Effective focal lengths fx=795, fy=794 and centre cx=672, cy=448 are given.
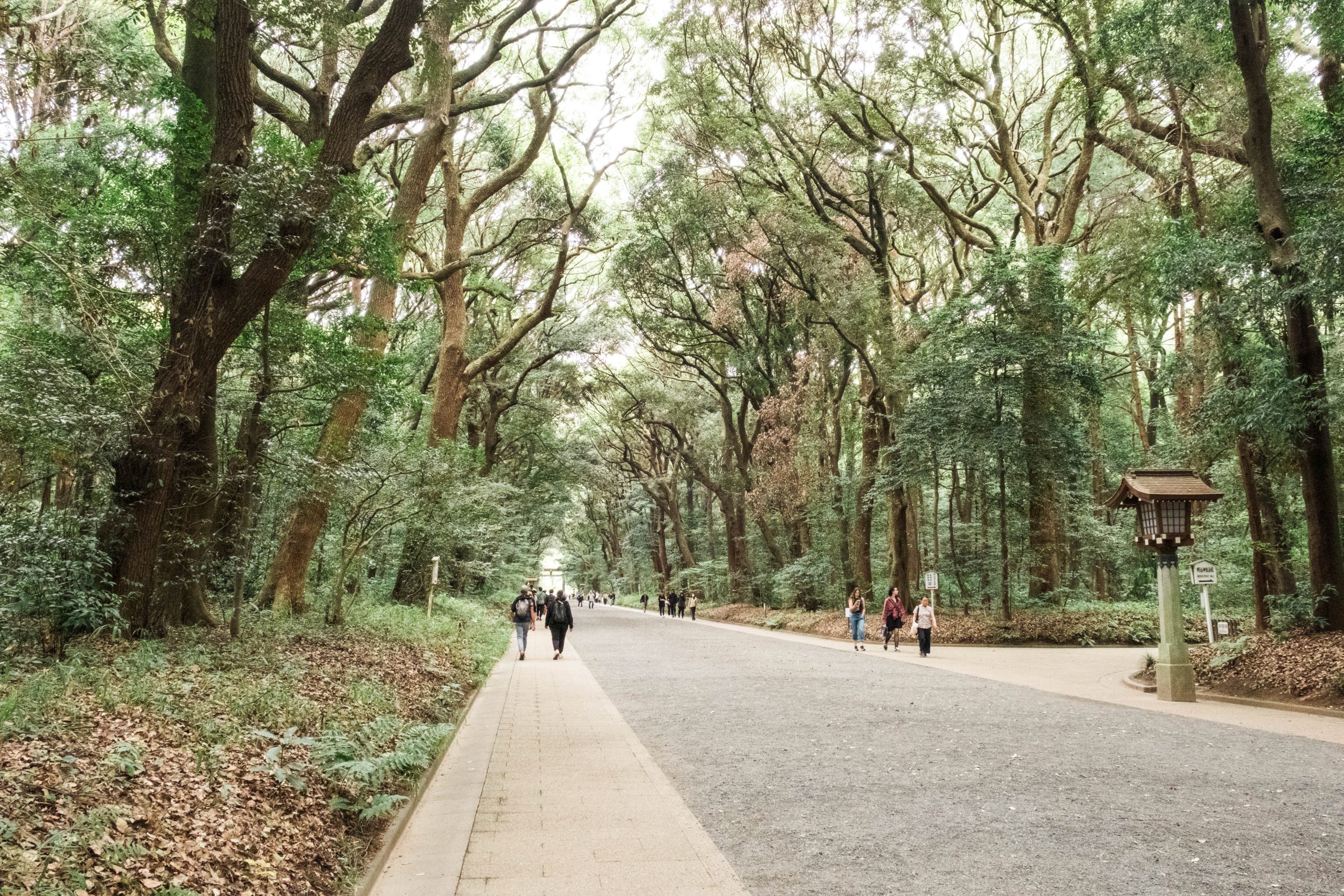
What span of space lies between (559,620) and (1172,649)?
1093 cm

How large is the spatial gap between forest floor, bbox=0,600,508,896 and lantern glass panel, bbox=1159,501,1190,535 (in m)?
10.1

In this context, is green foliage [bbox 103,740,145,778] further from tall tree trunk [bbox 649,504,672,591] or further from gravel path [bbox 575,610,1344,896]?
tall tree trunk [bbox 649,504,672,591]

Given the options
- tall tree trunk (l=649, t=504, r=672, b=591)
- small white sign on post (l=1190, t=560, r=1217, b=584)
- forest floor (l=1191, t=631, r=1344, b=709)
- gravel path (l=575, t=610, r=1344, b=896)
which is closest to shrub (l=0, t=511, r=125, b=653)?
gravel path (l=575, t=610, r=1344, b=896)

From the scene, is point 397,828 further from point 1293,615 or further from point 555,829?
point 1293,615

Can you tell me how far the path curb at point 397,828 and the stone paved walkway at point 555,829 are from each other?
5 centimetres

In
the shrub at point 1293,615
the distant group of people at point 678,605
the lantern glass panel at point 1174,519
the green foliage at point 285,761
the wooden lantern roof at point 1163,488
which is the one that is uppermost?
the wooden lantern roof at point 1163,488

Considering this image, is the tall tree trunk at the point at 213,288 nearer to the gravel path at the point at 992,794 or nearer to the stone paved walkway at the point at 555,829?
the stone paved walkway at the point at 555,829

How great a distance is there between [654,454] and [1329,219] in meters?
32.1

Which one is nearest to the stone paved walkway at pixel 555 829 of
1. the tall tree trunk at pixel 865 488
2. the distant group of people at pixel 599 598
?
the tall tree trunk at pixel 865 488

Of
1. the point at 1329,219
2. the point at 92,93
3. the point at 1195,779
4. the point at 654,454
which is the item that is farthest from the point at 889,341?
the point at 654,454

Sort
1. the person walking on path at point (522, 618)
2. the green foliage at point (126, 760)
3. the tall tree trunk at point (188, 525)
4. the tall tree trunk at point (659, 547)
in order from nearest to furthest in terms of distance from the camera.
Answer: the green foliage at point (126, 760)
the tall tree trunk at point (188, 525)
the person walking on path at point (522, 618)
the tall tree trunk at point (659, 547)

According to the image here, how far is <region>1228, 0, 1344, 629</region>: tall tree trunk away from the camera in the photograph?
11375mm

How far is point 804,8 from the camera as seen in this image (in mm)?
19000

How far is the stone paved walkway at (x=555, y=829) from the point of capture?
391cm
